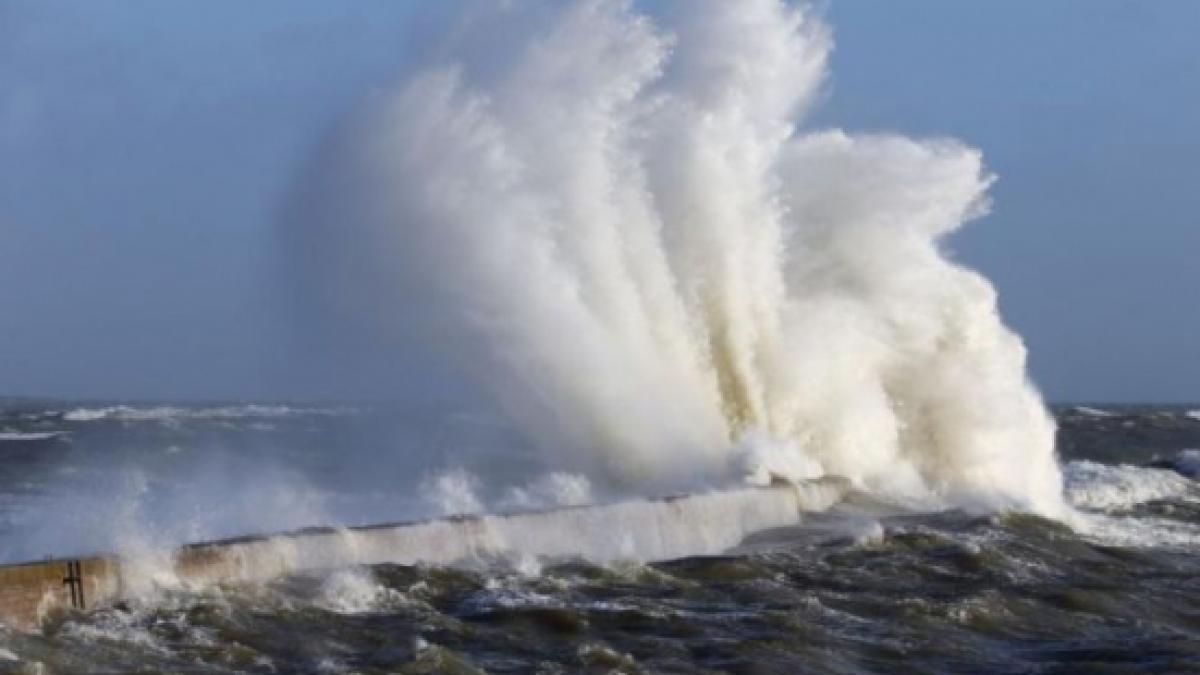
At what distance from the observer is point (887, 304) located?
883 inches

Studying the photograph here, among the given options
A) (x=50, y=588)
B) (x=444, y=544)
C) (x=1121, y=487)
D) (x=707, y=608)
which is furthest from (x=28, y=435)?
(x=50, y=588)

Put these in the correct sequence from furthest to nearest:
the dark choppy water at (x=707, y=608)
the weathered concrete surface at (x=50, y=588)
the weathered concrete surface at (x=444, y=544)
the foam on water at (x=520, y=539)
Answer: the foam on water at (x=520, y=539) < the weathered concrete surface at (x=444, y=544) < the weathered concrete surface at (x=50, y=588) < the dark choppy water at (x=707, y=608)

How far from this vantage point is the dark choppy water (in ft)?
32.0

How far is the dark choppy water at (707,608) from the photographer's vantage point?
9758mm

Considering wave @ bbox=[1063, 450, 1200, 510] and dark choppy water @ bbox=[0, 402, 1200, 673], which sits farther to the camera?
wave @ bbox=[1063, 450, 1200, 510]

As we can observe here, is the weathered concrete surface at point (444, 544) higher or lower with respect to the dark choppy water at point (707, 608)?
higher

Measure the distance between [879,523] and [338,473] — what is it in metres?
10.2

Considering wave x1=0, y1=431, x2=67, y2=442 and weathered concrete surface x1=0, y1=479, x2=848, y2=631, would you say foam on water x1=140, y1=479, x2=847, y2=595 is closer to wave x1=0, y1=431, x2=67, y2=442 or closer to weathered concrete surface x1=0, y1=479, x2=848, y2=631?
weathered concrete surface x1=0, y1=479, x2=848, y2=631

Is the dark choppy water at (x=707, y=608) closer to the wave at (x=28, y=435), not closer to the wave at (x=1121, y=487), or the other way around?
the wave at (x=1121, y=487)

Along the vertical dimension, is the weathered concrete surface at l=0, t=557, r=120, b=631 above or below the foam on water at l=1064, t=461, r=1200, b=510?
above

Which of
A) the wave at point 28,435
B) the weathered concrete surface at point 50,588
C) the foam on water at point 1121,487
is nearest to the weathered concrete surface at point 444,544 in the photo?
the weathered concrete surface at point 50,588

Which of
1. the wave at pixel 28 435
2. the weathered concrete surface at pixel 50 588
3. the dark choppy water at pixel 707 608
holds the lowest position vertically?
the dark choppy water at pixel 707 608

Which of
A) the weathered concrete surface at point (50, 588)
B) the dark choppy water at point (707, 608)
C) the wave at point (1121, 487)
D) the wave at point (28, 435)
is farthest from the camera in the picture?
the wave at point (28, 435)

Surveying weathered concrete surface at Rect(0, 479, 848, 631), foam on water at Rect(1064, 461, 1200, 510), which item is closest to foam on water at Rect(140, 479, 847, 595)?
weathered concrete surface at Rect(0, 479, 848, 631)
